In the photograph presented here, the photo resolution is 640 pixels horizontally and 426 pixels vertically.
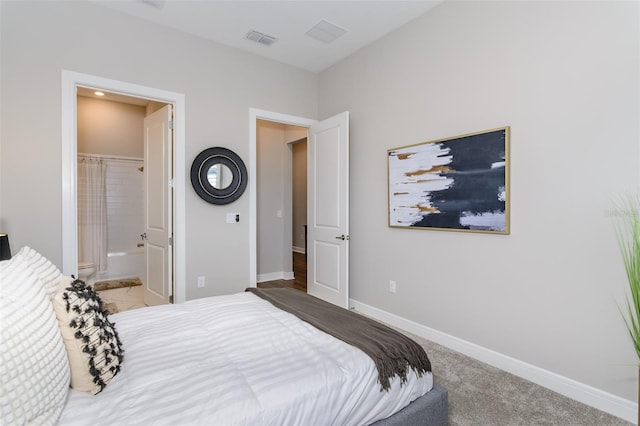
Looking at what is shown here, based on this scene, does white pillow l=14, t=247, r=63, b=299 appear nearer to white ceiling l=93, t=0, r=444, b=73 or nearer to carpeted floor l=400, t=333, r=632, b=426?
carpeted floor l=400, t=333, r=632, b=426

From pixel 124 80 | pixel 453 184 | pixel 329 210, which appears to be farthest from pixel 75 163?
pixel 453 184

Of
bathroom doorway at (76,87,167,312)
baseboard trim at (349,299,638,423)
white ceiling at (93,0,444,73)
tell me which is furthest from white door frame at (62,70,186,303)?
baseboard trim at (349,299,638,423)

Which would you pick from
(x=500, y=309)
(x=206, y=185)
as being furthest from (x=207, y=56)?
(x=500, y=309)

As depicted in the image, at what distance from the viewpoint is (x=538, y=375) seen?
2.23 m

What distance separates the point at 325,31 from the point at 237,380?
3.30 meters

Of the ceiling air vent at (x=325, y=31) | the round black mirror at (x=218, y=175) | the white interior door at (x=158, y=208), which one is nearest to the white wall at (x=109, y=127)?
the white interior door at (x=158, y=208)

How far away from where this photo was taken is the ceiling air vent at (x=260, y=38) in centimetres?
335

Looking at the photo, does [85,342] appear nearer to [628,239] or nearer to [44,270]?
[44,270]

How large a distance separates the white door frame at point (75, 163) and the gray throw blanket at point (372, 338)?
1668 millimetres

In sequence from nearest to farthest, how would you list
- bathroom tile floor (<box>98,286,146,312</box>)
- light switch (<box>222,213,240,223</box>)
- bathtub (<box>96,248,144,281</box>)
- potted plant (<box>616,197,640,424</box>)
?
potted plant (<box>616,197,640,424</box>) → light switch (<box>222,213,240,223</box>) → bathroom tile floor (<box>98,286,146,312</box>) → bathtub (<box>96,248,144,281</box>)

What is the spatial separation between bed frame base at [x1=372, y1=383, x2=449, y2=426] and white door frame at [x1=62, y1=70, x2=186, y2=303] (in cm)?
260

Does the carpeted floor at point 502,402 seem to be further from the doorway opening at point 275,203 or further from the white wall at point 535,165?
the doorway opening at point 275,203

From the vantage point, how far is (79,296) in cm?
129

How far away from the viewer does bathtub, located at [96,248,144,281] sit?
207 inches
